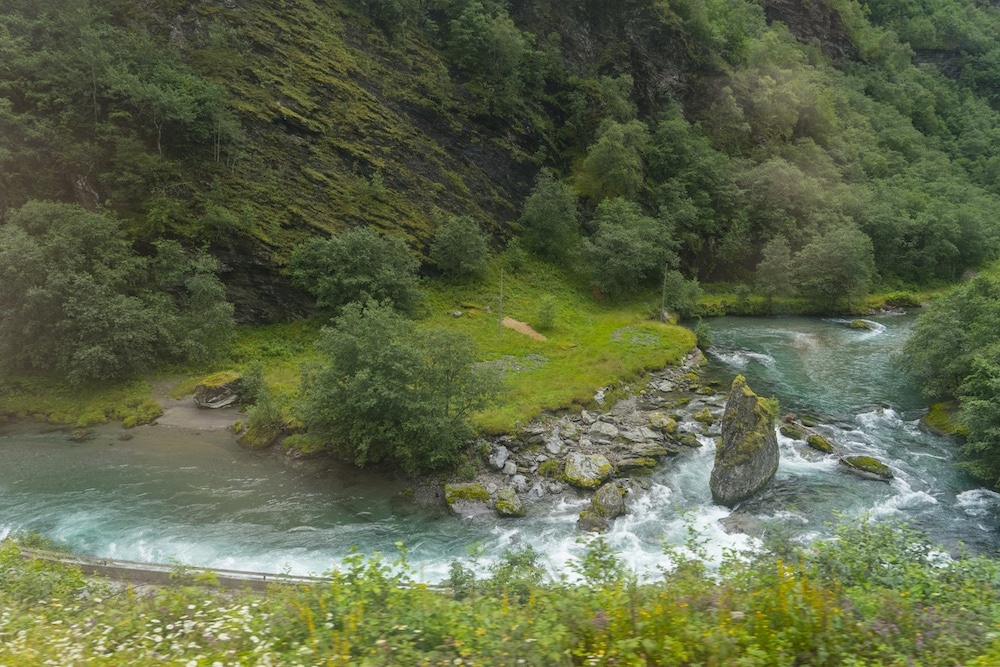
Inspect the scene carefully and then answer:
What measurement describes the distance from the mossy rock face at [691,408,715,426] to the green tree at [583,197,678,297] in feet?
67.1

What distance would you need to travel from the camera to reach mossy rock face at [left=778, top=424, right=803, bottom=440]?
2545 cm

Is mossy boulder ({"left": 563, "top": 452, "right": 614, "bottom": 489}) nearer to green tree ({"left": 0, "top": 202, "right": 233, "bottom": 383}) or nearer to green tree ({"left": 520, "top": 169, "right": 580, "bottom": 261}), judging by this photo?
green tree ({"left": 0, "top": 202, "right": 233, "bottom": 383})

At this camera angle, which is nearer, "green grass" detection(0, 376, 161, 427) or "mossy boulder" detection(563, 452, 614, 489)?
"mossy boulder" detection(563, 452, 614, 489)

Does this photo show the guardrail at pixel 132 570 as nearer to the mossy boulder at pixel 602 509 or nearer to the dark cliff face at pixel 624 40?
the mossy boulder at pixel 602 509

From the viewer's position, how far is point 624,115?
61.6m

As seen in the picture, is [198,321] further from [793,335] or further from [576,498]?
[793,335]

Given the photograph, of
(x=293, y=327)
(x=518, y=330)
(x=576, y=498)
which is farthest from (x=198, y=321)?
(x=576, y=498)

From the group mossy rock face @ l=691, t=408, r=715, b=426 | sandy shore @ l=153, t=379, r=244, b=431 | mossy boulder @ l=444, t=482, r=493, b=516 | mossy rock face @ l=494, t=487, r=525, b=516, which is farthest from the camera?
mossy rock face @ l=691, t=408, r=715, b=426

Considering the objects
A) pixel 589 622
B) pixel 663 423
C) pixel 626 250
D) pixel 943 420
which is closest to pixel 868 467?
pixel 943 420

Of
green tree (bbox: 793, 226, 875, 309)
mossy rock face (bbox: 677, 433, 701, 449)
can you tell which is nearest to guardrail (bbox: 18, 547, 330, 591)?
mossy rock face (bbox: 677, 433, 701, 449)

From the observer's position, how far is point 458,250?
44.8 meters

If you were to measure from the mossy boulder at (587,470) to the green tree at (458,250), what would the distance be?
24614 millimetres

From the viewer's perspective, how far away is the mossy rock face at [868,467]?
2222 centimetres

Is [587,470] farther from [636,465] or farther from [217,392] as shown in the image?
[217,392]
